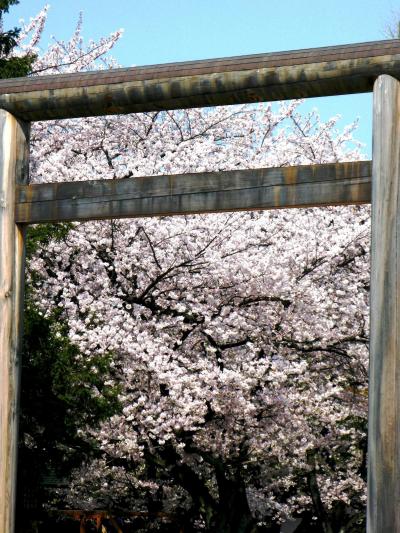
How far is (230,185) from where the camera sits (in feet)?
14.6

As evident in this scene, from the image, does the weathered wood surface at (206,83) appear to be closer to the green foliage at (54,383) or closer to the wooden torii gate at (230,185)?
the wooden torii gate at (230,185)

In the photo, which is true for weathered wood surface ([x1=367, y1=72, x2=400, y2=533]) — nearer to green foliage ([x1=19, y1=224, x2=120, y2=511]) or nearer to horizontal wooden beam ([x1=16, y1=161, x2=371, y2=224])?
horizontal wooden beam ([x1=16, y1=161, x2=371, y2=224])

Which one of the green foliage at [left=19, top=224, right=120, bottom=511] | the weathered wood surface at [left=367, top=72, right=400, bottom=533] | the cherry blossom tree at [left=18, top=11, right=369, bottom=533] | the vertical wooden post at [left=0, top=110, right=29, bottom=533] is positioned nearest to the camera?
the weathered wood surface at [left=367, top=72, right=400, bottom=533]

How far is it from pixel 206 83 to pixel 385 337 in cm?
149

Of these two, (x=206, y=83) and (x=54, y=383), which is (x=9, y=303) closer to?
(x=206, y=83)

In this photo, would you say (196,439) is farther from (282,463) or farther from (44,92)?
(44,92)

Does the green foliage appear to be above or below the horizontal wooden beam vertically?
below

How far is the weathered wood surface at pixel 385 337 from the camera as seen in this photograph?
12.8 ft

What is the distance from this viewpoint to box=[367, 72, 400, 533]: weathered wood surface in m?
3.92

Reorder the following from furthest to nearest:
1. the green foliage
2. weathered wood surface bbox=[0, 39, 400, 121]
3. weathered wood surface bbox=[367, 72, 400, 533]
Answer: the green foliage, weathered wood surface bbox=[0, 39, 400, 121], weathered wood surface bbox=[367, 72, 400, 533]

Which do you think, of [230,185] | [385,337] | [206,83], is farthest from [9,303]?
[385,337]

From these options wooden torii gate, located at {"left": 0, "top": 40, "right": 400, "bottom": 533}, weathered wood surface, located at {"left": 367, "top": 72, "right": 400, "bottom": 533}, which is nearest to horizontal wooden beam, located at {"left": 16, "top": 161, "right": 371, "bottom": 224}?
wooden torii gate, located at {"left": 0, "top": 40, "right": 400, "bottom": 533}

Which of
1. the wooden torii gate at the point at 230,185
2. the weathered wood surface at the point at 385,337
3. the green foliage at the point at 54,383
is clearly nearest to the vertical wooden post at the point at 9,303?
the wooden torii gate at the point at 230,185

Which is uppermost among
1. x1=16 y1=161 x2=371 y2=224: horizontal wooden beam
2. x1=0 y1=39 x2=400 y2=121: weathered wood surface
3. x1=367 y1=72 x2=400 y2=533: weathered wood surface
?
x1=0 y1=39 x2=400 y2=121: weathered wood surface
